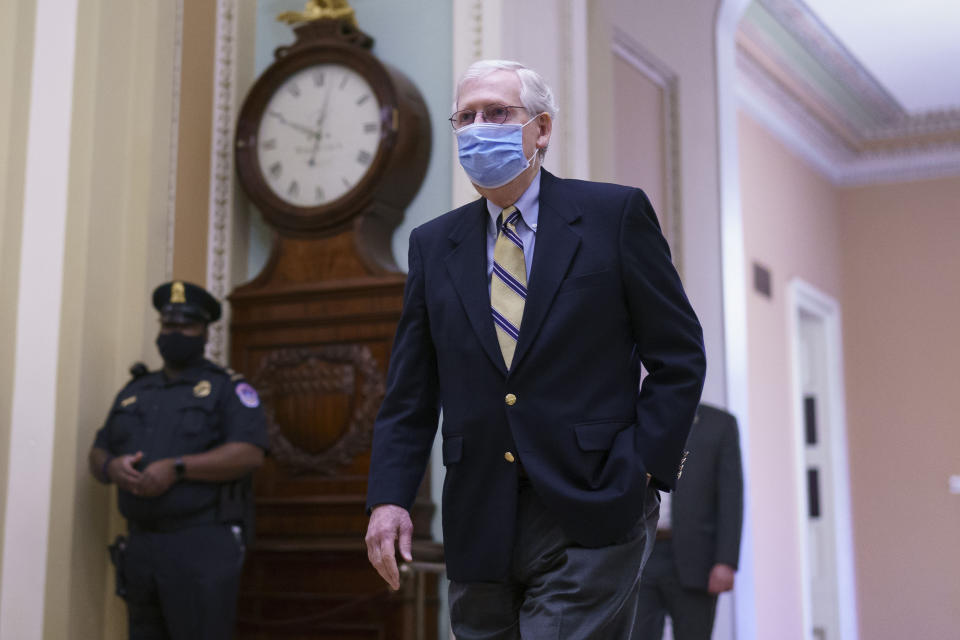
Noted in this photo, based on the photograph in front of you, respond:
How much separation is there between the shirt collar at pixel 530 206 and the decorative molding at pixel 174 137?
108 inches

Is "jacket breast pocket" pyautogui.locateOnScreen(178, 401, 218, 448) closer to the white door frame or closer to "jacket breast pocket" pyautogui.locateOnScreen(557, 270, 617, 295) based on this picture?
"jacket breast pocket" pyautogui.locateOnScreen(557, 270, 617, 295)

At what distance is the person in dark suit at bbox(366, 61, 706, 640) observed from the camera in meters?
1.85

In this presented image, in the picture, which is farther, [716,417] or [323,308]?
[716,417]

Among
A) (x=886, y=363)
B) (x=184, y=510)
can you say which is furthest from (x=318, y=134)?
(x=886, y=363)

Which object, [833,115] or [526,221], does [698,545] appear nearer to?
[526,221]

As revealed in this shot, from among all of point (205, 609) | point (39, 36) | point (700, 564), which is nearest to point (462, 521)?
point (205, 609)

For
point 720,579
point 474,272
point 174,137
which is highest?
point 174,137

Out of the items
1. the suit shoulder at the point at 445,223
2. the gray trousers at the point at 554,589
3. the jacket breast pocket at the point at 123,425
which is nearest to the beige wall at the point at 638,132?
the jacket breast pocket at the point at 123,425

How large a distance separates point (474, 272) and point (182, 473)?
6.90ft

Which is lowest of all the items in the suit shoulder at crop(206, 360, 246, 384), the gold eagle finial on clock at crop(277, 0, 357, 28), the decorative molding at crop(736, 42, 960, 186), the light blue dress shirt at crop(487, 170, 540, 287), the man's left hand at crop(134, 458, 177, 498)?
the man's left hand at crop(134, 458, 177, 498)

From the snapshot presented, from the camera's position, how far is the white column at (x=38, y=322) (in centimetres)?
410

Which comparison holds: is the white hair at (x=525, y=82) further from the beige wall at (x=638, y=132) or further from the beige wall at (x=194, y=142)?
the beige wall at (x=638, y=132)

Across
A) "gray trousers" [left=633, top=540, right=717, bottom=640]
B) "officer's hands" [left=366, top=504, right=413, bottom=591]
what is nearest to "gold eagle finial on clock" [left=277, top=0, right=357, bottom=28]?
"gray trousers" [left=633, top=540, right=717, bottom=640]

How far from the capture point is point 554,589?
72.9 inches
